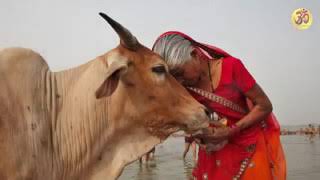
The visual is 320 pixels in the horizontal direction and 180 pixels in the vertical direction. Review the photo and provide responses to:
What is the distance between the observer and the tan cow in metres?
2.59

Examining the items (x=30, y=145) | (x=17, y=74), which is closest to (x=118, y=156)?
(x=30, y=145)

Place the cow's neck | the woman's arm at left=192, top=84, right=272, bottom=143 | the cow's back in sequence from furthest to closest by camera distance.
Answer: the woman's arm at left=192, top=84, right=272, bottom=143, the cow's neck, the cow's back

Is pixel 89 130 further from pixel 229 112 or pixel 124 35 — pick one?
pixel 229 112

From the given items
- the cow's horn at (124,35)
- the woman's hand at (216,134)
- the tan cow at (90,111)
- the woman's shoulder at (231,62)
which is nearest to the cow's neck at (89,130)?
the tan cow at (90,111)

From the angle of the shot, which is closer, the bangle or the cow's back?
the cow's back

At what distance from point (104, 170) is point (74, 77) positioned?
72 cm

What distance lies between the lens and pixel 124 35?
3.01 m

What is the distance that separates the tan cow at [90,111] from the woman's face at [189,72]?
0.60 feet

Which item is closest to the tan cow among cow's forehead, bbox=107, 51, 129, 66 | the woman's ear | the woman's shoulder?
cow's forehead, bbox=107, 51, 129, 66

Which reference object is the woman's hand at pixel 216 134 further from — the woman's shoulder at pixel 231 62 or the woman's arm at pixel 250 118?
the woman's shoulder at pixel 231 62

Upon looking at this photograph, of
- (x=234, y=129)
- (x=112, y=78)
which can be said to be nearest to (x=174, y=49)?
(x=112, y=78)

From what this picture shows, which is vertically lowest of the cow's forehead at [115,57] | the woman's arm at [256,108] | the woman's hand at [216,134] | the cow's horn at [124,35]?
the woman's hand at [216,134]

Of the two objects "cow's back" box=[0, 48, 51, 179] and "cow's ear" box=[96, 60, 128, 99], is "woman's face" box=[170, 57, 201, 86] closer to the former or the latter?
"cow's ear" box=[96, 60, 128, 99]

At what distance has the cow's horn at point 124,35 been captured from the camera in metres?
2.91
